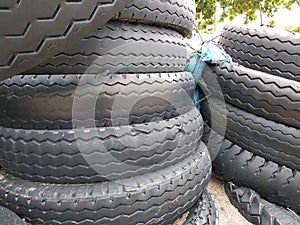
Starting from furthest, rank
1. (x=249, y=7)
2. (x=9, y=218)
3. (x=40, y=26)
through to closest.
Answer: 1. (x=249, y=7)
2. (x=9, y=218)
3. (x=40, y=26)

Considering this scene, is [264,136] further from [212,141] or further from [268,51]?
[268,51]

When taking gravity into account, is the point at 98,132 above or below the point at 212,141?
above

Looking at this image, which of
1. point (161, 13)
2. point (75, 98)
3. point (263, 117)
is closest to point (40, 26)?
point (75, 98)

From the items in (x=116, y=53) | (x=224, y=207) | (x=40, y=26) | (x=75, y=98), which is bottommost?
(x=224, y=207)

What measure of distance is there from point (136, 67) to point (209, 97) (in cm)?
55

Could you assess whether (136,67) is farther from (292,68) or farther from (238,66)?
(292,68)

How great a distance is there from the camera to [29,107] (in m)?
0.71

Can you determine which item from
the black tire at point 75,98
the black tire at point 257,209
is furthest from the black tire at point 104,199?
the black tire at point 257,209

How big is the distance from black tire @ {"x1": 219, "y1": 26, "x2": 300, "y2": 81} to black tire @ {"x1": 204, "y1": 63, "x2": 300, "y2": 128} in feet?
0.22

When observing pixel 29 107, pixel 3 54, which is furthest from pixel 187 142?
pixel 3 54

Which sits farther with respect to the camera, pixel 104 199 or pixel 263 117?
pixel 263 117

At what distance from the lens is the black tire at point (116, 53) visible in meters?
0.70

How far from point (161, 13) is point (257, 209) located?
32.6 inches

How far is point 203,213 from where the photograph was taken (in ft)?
2.93
